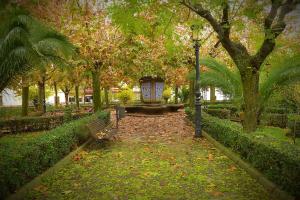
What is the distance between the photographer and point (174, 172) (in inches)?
288

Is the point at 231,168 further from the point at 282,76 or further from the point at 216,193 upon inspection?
the point at 282,76

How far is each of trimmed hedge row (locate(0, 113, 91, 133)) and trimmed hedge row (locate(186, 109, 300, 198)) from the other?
11.5 meters

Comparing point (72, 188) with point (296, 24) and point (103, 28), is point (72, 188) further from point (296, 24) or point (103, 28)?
point (103, 28)

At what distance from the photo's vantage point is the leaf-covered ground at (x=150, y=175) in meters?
5.86

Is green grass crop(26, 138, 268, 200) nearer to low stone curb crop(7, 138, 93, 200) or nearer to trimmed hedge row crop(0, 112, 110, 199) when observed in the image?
low stone curb crop(7, 138, 93, 200)

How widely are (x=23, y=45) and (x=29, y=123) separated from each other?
30.9 feet

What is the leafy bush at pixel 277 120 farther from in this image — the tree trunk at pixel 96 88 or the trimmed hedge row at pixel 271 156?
the trimmed hedge row at pixel 271 156

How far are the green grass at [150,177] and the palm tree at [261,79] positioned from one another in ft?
9.53

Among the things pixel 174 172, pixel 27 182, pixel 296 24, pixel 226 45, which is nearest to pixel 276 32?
pixel 226 45

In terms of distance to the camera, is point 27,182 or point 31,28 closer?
point 27,182

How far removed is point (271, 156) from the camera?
20.0 feet

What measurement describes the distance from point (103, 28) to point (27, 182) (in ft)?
42.6

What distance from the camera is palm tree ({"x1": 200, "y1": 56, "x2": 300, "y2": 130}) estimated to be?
390 inches

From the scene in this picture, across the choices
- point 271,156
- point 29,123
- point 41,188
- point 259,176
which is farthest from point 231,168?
point 29,123
